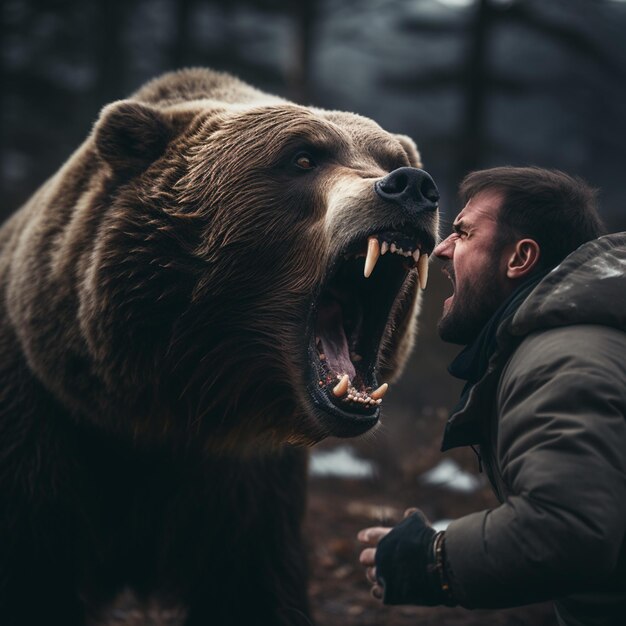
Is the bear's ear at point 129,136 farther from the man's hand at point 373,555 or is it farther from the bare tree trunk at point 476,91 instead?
the bare tree trunk at point 476,91

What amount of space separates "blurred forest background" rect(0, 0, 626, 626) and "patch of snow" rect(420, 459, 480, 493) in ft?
0.09

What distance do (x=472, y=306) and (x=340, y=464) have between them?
193 inches

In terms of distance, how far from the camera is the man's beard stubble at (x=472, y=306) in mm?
2449

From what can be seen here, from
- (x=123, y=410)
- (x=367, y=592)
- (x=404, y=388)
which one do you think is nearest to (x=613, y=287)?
(x=123, y=410)

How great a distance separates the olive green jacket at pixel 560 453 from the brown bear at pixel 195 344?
706 mm

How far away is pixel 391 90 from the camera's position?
12.1 m

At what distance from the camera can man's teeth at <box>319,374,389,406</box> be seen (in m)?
2.72

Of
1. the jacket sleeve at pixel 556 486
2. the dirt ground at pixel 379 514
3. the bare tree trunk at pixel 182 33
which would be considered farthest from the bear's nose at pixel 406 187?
the bare tree trunk at pixel 182 33

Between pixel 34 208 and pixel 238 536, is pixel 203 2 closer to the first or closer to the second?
pixel 34 208

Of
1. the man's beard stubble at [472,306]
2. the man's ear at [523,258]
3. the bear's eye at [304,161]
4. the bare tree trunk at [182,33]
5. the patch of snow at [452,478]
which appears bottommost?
the patch of snow at [452,478]

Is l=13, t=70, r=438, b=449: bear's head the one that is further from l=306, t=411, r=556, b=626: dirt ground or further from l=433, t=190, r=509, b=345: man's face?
l=306, t=411, r=556, b=626: dirt ground

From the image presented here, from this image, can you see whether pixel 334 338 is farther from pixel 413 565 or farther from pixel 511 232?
pixel 413 565

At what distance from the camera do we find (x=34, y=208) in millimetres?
3814

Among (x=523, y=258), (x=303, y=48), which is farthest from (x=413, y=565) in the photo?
(x=303, y=48)
